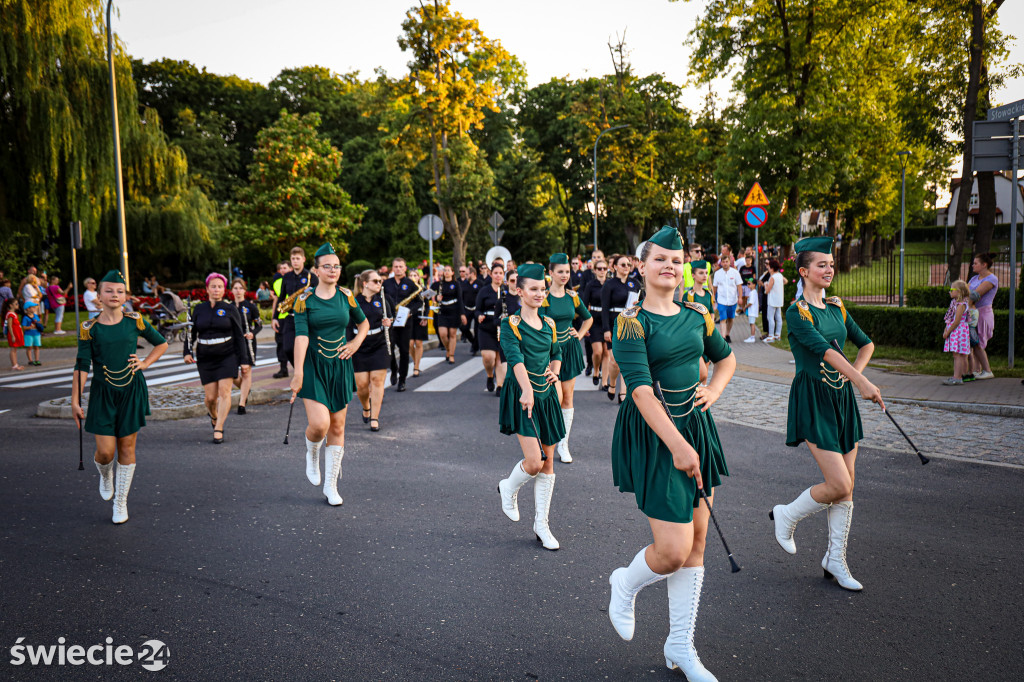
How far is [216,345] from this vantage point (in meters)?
8.98

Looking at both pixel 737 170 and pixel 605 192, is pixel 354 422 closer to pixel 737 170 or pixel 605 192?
pixel 737 170

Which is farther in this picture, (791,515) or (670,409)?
(791,515)

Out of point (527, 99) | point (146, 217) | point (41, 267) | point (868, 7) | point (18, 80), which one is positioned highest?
point (527, 99)

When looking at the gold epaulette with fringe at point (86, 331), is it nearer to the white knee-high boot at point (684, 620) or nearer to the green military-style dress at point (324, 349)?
the green military-style dress at point (324, 349)

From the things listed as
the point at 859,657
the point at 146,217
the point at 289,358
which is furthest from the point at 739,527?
the point at 146,217

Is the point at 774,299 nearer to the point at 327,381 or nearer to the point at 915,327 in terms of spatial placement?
the point at 915,327

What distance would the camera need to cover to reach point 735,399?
11031 mm

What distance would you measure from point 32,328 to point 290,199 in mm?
22584

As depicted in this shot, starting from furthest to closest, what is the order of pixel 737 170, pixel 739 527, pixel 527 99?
pixel 527 99, pixel 737 170, pixel 739 527

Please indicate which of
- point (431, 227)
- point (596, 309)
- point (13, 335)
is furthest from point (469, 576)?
point (13, 335)

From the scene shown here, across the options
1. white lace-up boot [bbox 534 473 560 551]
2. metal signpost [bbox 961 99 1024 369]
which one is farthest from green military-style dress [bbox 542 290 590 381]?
metal signpost [bbox 961 99 1024 369]

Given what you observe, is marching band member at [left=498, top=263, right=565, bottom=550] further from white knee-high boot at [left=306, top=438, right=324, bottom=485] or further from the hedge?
the hedge

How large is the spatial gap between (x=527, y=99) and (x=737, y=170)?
99.1 ft

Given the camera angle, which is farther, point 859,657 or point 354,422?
point 354,422
